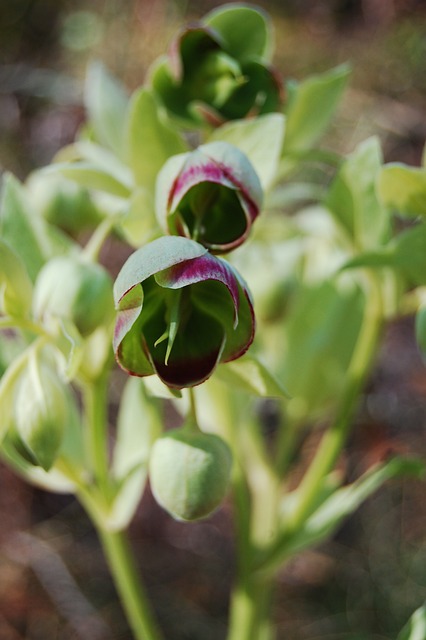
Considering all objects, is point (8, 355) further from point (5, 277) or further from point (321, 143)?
point (321, 143)

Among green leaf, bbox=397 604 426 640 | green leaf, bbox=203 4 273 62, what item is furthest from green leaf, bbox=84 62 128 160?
green leaf, bbox=397 604 426 640

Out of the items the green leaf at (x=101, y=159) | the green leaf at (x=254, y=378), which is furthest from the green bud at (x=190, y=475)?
the green leaf at (x=101, y=159)

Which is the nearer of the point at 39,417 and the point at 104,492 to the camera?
the point at 39,417

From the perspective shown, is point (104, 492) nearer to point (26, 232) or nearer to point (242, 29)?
point (26, 232)

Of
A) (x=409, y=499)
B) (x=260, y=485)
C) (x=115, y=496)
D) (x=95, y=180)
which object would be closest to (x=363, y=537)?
(x=409, y=499)

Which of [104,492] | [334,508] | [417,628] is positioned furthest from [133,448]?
[417,628]

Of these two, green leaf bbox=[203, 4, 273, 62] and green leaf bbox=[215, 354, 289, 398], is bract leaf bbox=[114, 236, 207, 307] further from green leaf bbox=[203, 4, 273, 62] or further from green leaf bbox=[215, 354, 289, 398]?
green leaf bbox=[203, 4, 273, 62]

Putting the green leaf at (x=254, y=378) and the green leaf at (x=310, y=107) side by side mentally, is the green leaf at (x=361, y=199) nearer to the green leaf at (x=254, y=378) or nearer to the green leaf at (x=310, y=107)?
the green leaf at (x=310, y=107)
